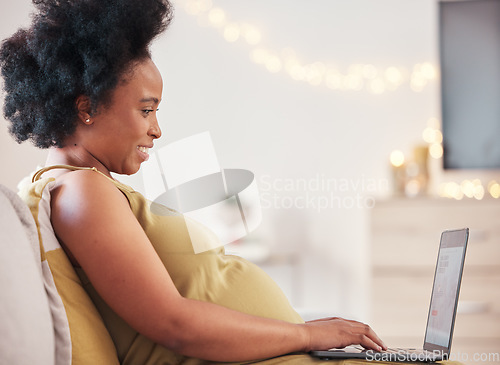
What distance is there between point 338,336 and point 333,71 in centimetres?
267

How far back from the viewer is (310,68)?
3.43 meters

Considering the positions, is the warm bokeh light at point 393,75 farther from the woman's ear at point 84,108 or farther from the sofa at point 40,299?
the sofa at point 40,299

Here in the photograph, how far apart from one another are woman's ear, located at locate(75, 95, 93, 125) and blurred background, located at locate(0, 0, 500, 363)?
2.17 m

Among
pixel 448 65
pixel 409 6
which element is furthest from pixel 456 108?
pixel 409 6

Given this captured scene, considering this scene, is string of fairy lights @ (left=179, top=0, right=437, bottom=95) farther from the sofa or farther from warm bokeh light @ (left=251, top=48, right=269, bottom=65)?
the sofa

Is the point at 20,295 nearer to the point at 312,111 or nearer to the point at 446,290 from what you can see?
the point at 446,290

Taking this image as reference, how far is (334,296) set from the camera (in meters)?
3.34

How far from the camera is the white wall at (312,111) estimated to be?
3.31 metres

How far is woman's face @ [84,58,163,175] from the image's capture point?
988 millimetres

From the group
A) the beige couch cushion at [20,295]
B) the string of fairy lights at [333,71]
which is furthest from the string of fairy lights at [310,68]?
the beige couch cushion at [20,295]

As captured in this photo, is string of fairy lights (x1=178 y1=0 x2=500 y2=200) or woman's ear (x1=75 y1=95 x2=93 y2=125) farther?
string of fairy lights (x1=178 y1=0 x2=500 y2=200)

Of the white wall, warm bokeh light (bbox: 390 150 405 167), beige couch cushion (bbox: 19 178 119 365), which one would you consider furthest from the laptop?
the white wall

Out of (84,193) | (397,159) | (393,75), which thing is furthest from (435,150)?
(84,193)

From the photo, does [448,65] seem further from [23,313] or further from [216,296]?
[23,313]
